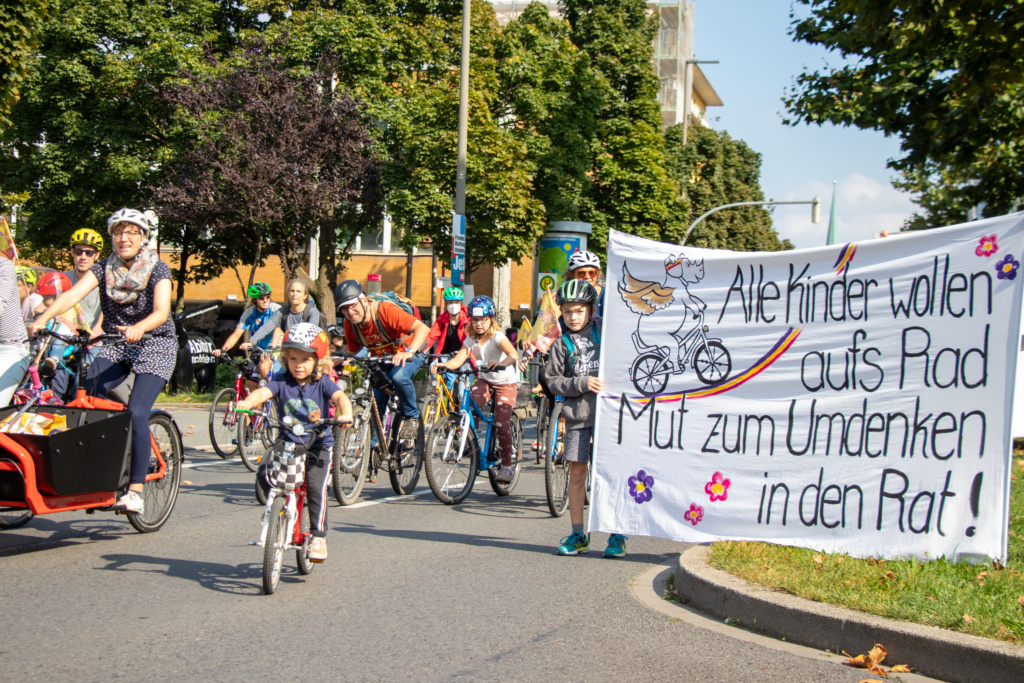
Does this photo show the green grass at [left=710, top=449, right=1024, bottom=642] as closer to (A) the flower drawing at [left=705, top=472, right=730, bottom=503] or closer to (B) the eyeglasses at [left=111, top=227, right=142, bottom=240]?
(A) the flower drawing at [left=705, top=472, right=730, bottom=503]

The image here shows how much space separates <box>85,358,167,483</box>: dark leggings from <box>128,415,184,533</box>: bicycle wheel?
0.33m

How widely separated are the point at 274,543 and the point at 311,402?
813 millimetres

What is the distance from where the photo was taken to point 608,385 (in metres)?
6.67

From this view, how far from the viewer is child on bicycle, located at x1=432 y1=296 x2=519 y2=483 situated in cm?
892

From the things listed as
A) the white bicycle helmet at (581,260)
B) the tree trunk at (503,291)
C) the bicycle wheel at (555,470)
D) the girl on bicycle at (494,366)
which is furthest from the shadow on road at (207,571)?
the tree trunk at (503,291)

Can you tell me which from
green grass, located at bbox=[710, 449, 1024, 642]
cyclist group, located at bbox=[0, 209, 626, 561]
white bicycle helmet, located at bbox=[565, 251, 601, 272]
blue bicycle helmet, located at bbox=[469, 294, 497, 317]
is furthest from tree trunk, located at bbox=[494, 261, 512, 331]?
green grass, located at bbox=[710, 449, 1024, 642]

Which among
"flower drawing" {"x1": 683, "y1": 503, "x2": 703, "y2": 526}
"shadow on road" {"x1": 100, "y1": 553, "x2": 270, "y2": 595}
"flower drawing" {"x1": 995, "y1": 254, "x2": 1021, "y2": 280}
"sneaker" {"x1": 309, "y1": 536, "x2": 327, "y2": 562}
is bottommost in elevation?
"shadow on road" {"x1": 100, "y1": 553, "x2": 270, "y2": 595}

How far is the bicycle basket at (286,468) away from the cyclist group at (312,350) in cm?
16

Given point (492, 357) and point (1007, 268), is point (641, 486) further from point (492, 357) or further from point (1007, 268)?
point (492, 357)

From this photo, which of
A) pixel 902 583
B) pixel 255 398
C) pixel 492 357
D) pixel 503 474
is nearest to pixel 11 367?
pixel 255 398

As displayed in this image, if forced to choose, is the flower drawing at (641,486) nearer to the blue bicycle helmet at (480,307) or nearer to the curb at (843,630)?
the curb at (843,630)

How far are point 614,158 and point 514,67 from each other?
9049 mm

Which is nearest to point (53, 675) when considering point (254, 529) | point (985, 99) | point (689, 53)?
point (254, 529)

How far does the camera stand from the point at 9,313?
21.1 ft
